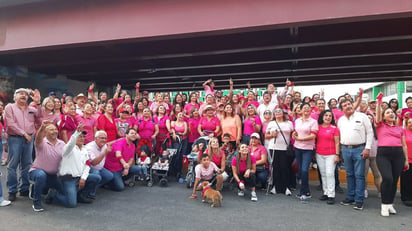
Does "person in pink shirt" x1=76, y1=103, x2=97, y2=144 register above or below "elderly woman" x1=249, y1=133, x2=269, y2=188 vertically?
above

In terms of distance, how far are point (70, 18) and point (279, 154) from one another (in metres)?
7.32

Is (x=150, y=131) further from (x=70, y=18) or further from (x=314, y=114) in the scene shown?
(x=70, y=18)

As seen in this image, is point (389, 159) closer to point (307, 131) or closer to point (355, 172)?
point (355, 172)

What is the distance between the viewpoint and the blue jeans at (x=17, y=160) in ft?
15.0

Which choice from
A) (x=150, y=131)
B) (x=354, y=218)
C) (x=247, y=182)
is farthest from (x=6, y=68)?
(x=354, y=218)

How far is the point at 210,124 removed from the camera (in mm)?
6512

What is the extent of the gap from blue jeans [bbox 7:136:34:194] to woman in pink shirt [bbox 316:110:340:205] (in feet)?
18.0

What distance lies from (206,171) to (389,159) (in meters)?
3.25

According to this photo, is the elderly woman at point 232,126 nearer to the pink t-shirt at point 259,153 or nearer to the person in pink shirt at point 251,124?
the person in pink shirt at point 251,124

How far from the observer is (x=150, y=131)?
6480 millimetres

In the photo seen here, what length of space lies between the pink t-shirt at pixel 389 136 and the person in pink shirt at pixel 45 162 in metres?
5.52

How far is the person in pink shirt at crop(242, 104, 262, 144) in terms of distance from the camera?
624 centimetres

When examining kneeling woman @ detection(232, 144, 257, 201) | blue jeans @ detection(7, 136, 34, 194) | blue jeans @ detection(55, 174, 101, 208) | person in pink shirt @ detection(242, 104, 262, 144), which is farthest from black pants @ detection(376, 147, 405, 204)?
blue jeans @ detection(7, 136, 34, 194)

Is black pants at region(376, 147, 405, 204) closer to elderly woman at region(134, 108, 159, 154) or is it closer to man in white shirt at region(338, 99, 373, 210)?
man in white shirt at region(338, 99, 373, 210)
